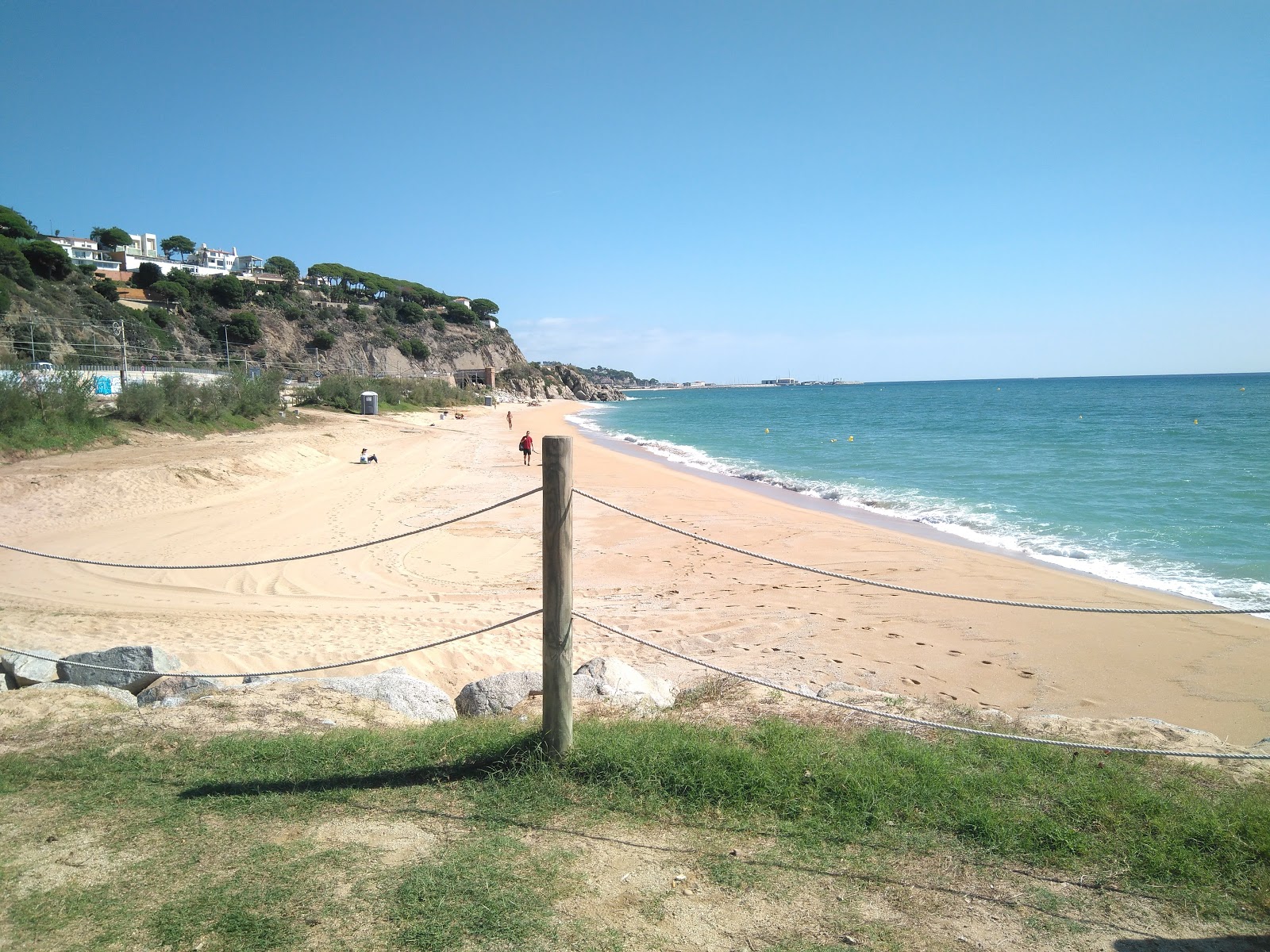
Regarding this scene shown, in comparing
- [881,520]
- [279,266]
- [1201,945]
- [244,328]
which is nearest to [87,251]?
[279,266]

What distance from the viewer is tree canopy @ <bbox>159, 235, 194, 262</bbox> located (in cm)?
11419

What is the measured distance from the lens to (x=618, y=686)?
571cm

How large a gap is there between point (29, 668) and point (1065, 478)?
2552 centimetres

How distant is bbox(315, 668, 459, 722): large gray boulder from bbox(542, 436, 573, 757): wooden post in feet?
6.04

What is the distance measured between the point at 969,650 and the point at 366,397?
1493 inches

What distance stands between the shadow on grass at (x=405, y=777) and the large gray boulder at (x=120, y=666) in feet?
9.28

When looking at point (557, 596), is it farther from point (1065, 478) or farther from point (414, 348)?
point (414, 348)

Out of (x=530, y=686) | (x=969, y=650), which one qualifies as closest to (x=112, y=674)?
(x=530, y=686)

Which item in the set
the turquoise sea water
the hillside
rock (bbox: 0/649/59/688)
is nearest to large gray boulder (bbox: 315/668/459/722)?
Result: rock (bbox: 0/649/59/688)

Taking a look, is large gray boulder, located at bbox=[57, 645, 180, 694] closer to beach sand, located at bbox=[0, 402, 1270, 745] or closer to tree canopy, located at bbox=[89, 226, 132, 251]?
beach sand, located at bbox=[0, 402, 1270, 745]

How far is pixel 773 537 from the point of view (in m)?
14.8

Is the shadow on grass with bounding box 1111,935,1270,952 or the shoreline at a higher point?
the shadow on grass with bounding box 1111,935,1270,952

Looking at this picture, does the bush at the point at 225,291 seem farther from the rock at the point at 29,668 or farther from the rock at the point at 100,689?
the rock at the point at 100,689

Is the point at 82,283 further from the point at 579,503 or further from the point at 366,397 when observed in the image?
the point at 579,503
